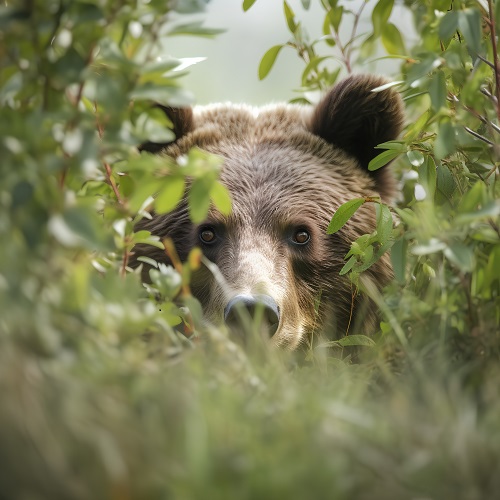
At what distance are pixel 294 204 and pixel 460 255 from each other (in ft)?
6.37

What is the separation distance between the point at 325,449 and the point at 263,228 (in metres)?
2.43

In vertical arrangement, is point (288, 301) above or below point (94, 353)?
below

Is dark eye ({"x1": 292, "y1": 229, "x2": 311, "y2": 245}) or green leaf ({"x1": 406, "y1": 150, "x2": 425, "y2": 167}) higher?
green leaf ({"x1": 406, "y1": 150, "x2": 425, "y2": 167})

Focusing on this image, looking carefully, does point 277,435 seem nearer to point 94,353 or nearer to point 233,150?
point 94,353

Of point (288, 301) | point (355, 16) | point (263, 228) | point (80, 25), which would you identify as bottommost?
point (288, 301)

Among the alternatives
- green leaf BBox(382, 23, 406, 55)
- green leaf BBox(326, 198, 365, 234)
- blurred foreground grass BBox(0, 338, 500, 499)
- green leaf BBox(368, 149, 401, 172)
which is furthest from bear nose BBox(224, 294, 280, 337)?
green leaf BBox(382, 23, 406, 55)

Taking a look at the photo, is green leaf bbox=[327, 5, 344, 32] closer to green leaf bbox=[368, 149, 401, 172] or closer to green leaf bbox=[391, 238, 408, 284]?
green leaf bbox=[368, 149, 401, 172]

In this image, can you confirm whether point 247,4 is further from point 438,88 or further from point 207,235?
point 207,235

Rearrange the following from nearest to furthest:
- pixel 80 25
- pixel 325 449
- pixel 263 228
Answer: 1. pixel 325 449
2. pixel 80 25
3. pixel 263 228

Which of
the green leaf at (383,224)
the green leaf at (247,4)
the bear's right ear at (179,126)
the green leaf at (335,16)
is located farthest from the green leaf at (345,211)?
the bear's right ear at (179,126)

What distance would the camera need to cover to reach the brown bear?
3.61m

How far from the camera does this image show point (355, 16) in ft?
12.9

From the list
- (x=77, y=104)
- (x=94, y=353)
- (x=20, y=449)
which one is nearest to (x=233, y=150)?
(x=77, y=104)

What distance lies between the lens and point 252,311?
291 cm
